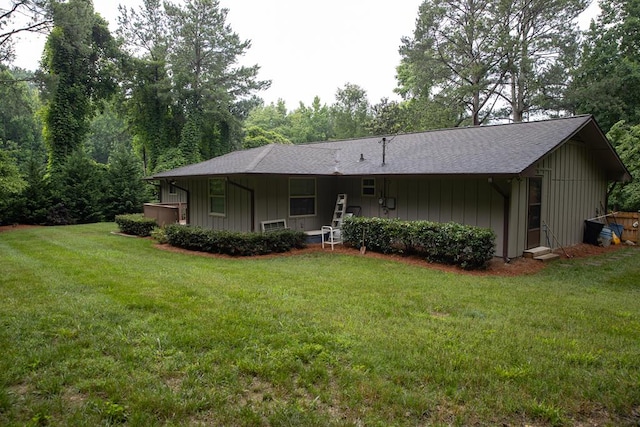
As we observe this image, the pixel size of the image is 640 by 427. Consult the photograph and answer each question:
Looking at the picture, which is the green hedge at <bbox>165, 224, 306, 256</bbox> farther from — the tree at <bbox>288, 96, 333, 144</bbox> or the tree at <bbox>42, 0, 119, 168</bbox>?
the tree at <bbox>288, 96, 333, 144</bbox>

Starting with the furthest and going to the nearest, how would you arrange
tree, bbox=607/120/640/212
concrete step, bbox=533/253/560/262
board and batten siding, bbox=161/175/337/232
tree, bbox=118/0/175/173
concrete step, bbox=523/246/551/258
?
1. tree, bbox=118/0/175/173
2. tree, bbox=607/120/640/212
3. board and batten siding, bbox=161/175/337/232
4. concrete step, bbox=523/246/551/258
5. concrete step, bbox=533/253/560/262

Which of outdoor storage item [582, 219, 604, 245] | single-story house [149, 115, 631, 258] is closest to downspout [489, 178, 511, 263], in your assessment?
single-story house [149, 115, 631, 258]

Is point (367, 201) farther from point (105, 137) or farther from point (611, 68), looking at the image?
point (105, 137)

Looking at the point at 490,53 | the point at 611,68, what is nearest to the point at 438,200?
the point at 611,68

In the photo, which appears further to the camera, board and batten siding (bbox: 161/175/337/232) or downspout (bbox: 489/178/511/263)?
board and batten siding (bbox: 161/175/337/232)

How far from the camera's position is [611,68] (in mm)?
20344

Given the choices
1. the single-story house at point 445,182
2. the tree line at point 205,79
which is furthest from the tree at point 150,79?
the single-story house at point 445,182

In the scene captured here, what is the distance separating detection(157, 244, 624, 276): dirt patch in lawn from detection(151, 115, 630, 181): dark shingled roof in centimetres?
199

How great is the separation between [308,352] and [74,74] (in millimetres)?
22908

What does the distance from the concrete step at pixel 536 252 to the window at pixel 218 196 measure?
8.04 meters

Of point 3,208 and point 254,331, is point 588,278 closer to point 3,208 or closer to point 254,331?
A: point 254,331

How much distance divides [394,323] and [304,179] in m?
7.81

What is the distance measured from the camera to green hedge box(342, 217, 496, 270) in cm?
789

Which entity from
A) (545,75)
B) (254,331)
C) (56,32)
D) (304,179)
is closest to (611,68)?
(545,75)
